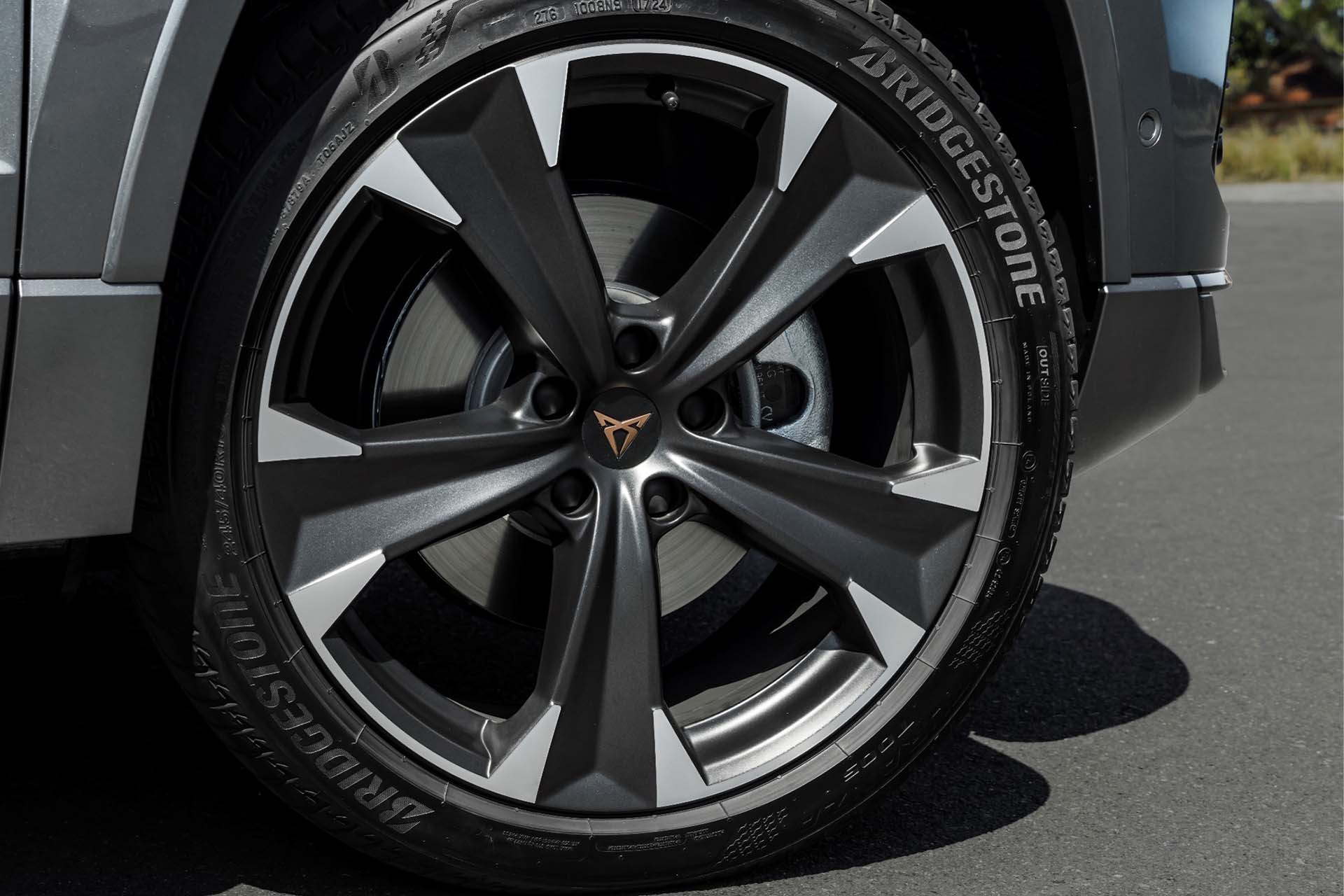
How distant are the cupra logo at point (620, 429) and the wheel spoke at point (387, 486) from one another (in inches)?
2.1

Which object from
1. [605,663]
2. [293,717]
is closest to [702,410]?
[605,663]

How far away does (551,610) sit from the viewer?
1916 millimetres

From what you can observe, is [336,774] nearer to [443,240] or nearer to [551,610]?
[551,610]

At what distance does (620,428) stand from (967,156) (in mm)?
606

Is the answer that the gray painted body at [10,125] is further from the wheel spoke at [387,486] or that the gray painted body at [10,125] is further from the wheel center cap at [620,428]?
the wheel center cap at [620,428]

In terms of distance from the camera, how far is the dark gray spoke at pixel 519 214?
176 cm

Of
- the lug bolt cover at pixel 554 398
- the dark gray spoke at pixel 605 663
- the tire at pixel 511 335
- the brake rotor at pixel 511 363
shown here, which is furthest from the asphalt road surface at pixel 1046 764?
the lug bolt cover at pixel 554 398

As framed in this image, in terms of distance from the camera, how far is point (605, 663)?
1896 millimetres

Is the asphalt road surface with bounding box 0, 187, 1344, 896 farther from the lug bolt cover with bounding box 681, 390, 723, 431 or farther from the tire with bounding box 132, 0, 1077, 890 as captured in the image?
the lug bolt cover with bounding box 681, 390, 723, 431

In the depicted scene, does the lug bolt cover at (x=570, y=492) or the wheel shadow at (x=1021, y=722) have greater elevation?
the lug bolt cover at (x=570, y=492)

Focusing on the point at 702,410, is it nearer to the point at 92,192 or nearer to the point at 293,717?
the point at 293,717

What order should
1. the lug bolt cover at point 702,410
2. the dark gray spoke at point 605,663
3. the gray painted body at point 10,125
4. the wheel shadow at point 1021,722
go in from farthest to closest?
1. the wheel shadow at point 1021,722
2. the lug bolt cover at point 702,410
3. the dark gray spoke at point 605,663
4. the gray painted body at point 10,125

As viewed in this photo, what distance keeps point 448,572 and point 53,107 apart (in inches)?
35.1

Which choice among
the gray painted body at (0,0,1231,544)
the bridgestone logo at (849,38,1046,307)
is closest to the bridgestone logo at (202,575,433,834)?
the gray painted body at (0,0,1231,544)
